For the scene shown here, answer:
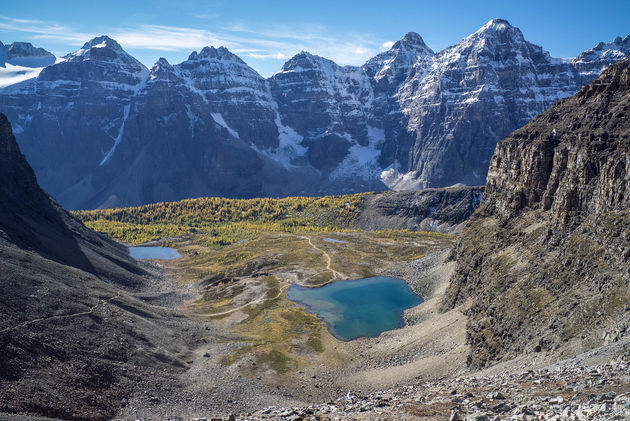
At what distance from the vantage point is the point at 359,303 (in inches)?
4587

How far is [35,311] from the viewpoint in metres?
62.2

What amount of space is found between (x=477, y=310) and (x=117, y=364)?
53938 mm

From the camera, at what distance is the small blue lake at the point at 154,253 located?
18225cm

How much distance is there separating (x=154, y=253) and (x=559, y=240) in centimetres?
15871

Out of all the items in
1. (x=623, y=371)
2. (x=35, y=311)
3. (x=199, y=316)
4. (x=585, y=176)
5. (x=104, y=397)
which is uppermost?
(x=585, y=176)

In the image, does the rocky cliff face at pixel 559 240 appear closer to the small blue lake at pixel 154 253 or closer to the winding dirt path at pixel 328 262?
the winding dirt path at pixel 328 262

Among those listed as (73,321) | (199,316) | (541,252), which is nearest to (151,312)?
(199,316)

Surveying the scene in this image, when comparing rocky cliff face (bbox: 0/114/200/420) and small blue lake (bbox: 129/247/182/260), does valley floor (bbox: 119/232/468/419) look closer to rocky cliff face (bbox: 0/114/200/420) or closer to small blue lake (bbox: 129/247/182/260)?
rocky cliff face (bbox: 0/114/200/420)

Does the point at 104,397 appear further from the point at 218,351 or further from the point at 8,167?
the point at 8,167

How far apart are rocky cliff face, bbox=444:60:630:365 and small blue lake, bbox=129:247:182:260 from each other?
122 meters

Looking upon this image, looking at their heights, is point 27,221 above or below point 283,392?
above

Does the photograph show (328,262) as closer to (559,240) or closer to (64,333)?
(559,240)

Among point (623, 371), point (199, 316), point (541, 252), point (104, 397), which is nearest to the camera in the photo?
point (623, 371)

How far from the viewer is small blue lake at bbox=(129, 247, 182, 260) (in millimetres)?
182250
